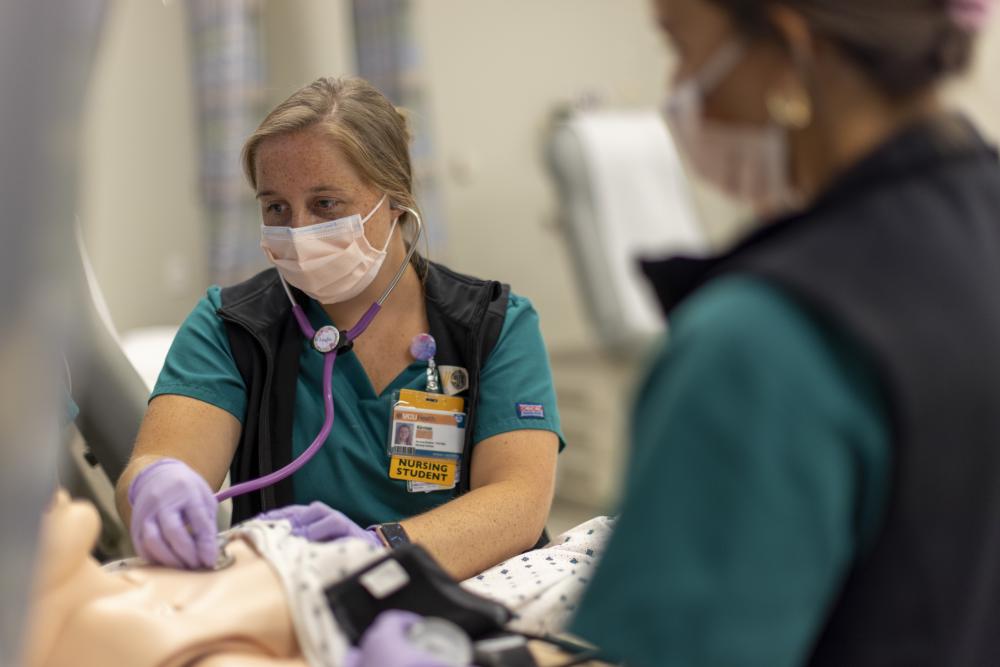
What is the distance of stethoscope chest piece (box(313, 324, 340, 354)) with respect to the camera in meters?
1.59

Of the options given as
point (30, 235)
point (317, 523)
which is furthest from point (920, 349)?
point (317, 523)

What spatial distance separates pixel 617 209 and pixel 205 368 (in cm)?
287

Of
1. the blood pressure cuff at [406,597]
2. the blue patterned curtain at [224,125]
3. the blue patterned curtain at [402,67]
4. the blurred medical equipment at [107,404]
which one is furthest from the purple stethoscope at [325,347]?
the blue patterned curtain at [224,125]

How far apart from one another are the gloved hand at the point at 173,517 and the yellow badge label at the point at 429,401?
0.38m

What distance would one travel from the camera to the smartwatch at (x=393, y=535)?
4.60ft

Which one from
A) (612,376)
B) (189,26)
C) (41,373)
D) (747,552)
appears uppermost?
(189,26)

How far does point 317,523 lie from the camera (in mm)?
1263

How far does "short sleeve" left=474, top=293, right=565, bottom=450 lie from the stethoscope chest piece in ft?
0.79

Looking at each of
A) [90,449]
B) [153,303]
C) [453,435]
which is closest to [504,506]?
[453,435]

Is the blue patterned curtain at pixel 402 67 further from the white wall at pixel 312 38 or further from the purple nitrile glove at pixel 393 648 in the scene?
the purple nitrile glove at pixel 393 648

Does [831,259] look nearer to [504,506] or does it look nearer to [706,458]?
[706,458]

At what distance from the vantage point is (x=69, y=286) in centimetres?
72

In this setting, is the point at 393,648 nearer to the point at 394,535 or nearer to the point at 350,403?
the point at 394,535

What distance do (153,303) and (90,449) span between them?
2863 mm
